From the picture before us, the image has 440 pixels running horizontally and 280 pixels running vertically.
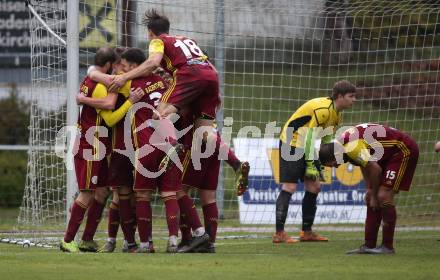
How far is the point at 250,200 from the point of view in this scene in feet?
53.2

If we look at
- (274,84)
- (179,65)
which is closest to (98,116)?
(179,65)

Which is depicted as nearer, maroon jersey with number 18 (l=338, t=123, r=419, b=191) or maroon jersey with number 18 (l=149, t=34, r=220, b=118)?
maroon jersey with number 18 (l=149, t=34, r=220, b=118)

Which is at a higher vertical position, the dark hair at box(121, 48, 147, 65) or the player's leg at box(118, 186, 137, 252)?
the dark hair at box(121, 48, 147, 65)

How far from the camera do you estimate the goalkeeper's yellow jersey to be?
483 inches

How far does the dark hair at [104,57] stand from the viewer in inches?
396

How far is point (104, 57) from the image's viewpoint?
1005 centimetres

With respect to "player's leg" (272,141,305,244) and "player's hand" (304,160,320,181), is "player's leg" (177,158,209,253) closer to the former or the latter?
"player's leg" (272,141,305,244)

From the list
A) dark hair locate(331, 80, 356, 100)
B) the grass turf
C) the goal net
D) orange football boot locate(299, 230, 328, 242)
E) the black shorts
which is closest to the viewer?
the grass turf

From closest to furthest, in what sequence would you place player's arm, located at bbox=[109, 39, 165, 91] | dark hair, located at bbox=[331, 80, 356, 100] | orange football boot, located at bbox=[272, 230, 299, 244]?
player's arm, located at bbox=[109, 39, 165, 91] → dark hair, located at bbox=[331, 80, 356, 100] → orange football boot, located at bbox=[272, 230, 299, 244]

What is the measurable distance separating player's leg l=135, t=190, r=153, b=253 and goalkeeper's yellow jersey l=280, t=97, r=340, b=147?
323cm

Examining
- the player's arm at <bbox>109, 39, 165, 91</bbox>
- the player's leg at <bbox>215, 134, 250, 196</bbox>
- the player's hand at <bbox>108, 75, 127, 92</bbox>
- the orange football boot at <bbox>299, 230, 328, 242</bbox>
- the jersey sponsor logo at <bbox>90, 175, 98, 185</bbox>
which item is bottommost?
the orange football boot at <bbox>299, 230, 328, 242</bbox>

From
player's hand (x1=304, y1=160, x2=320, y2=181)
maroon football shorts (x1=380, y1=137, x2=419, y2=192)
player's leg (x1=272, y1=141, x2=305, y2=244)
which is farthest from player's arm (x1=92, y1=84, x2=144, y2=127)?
player's hand (x1=304, y1=160, x2=320, y2=181)

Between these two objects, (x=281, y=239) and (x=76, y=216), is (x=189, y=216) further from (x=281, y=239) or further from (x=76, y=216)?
(x=281, y=239)

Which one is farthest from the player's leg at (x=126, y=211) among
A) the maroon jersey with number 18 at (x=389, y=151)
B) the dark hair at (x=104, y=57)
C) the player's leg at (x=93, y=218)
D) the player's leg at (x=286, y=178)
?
the player's leg at (x=286, y=178)
